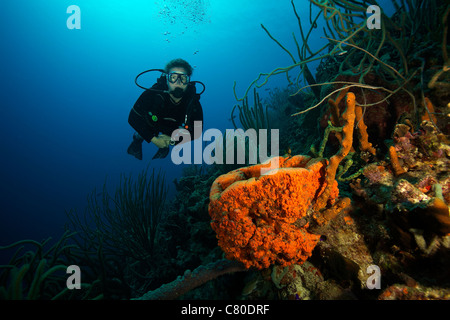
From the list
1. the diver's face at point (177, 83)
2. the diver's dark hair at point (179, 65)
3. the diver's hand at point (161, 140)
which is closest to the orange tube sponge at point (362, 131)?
the diver's face at point (177, 83)

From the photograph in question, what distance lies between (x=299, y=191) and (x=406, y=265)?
2.80 ft

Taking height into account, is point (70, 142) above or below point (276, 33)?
below

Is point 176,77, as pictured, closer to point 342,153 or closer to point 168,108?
point 168,108

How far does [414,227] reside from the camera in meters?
1.25

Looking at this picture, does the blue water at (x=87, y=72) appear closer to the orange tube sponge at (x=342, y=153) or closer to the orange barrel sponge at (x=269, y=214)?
the orange barrel sponge at (x=269, y=214)

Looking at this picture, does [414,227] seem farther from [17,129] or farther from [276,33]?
[17,129]

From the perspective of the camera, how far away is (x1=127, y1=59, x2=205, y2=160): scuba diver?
15.3ft

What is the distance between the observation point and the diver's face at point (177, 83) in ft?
15.4

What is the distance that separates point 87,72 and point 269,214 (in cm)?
8261

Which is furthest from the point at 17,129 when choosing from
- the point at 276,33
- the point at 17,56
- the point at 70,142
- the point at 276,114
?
the point at 276,114

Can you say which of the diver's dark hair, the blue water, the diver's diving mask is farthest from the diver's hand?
the blue water

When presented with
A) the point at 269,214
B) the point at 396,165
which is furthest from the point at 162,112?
the point at 396,165

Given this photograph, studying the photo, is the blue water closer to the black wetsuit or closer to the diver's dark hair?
the black wetsuit

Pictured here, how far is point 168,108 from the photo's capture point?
476cm
